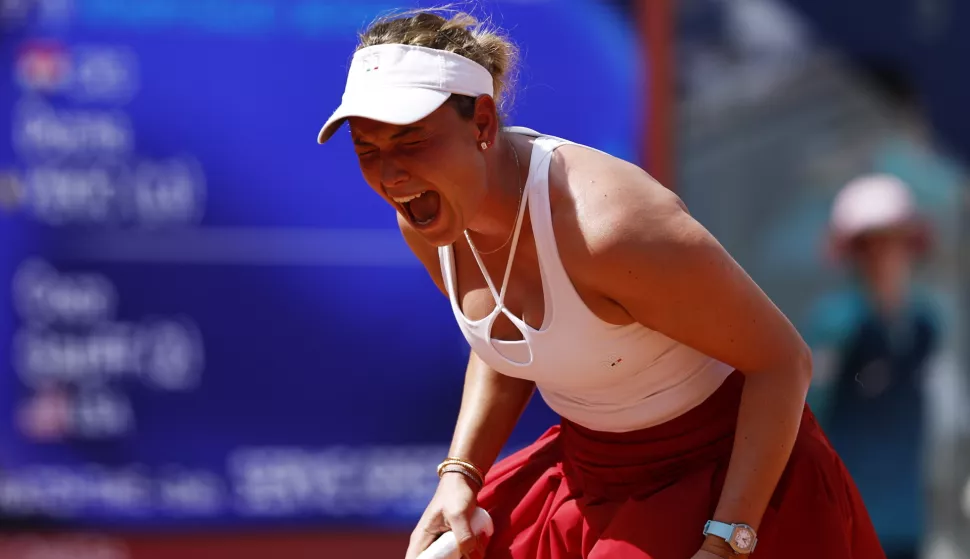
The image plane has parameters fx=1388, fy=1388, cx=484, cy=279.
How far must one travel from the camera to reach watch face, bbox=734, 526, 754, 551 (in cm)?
207

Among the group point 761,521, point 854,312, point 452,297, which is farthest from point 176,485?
point 761,521

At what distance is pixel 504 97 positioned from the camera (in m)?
2.33

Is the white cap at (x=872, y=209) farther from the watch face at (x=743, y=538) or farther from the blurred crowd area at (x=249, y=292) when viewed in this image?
the watch face at (x=743, y=538)

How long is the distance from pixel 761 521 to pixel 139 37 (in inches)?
138

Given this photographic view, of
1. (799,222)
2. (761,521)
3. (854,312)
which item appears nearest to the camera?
(761,521)

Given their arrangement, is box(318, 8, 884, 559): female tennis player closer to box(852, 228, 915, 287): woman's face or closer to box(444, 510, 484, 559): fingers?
box(444, 510, 484, 559): fingers

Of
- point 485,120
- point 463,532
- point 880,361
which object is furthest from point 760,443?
point 880,361

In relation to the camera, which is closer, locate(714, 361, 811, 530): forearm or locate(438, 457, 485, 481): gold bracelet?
locate(714, 361, 811, 530): forearm

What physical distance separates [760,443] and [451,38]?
0.78 metres

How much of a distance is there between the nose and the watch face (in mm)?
719

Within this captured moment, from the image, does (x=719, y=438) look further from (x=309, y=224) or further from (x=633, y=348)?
(x=309, y=224)

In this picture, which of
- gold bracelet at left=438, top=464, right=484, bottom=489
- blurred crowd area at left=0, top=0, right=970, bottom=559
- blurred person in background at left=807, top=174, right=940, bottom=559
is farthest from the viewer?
blurred crowd area at left=0, top=0, right=970, bottom=559

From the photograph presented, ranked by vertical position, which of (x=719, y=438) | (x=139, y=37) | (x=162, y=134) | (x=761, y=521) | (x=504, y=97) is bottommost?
(x=761, y=521)

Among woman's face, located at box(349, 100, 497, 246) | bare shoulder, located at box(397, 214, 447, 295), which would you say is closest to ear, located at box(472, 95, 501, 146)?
woman's face, located at box(349, 100, 497, 246)
